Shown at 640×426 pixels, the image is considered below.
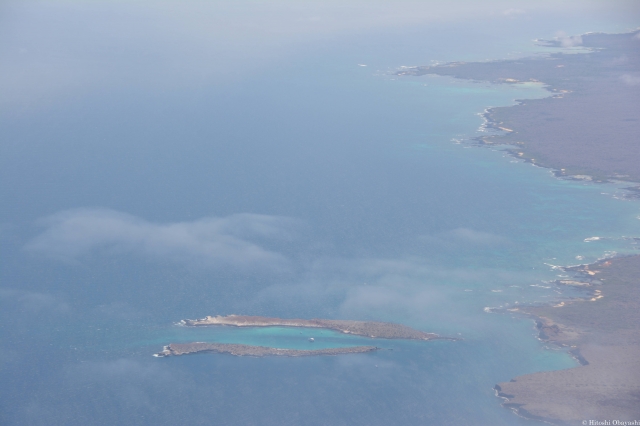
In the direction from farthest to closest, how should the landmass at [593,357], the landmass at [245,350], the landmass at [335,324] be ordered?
the landmass at [335,324]
the landmass at [245,350]
the landmass at [593,357]

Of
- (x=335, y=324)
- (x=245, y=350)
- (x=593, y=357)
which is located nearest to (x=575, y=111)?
(x=593, y=357)

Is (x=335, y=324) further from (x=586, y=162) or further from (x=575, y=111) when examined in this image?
(x=575, y=111)

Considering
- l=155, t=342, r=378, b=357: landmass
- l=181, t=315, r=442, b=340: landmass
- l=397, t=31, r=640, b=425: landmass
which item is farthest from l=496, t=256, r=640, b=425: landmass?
l=155, t=342, r=378, b=357: landmass

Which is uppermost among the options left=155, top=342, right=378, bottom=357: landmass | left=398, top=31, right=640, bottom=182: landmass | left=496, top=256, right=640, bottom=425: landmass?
left=398, top=31, right=640, bottom=182: landmass

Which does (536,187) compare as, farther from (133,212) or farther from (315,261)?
(133,212)

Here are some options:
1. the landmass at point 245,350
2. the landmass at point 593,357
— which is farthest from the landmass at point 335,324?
the landmass at point 593,357

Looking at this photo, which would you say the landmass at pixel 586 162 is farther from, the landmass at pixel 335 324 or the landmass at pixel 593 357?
the landmass at pixel 335 324

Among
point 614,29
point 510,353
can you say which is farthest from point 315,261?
point 614,29

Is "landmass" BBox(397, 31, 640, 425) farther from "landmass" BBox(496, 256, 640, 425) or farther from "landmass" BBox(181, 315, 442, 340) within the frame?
"landmass" BBox(181, 315, 442, 340)
